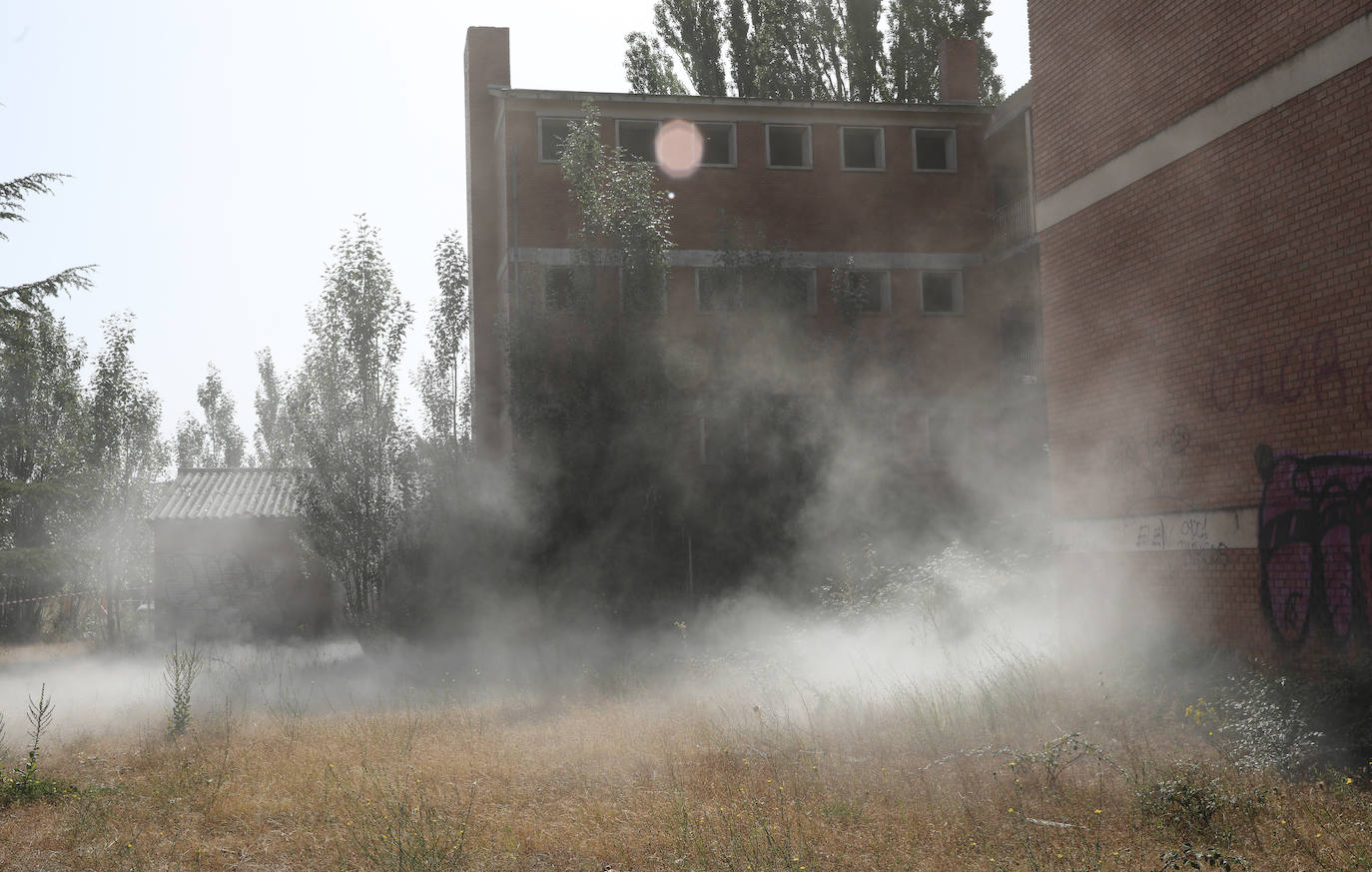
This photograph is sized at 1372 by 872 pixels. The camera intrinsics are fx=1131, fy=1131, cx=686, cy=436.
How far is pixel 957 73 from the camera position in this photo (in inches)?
1050

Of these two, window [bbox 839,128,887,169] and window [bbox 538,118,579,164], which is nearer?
window [bbox 538,118,579,164]

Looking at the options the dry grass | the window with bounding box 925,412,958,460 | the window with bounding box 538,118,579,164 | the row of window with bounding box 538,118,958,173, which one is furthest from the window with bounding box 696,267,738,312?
the dry grass

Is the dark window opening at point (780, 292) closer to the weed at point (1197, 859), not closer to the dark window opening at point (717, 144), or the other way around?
the dark window opening at point (717, 144)

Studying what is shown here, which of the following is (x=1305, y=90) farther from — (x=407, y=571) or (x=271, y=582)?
(x=271, y=582)

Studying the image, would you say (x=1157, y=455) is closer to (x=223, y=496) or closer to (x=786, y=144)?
(x=786, y=144)

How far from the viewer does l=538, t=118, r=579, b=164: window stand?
79.3 ft

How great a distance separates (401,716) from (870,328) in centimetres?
1495

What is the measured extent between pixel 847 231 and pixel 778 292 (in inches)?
124

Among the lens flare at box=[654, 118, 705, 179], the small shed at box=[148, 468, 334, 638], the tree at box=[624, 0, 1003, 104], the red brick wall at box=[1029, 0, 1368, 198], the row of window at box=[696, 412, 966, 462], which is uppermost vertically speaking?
the tree at box=[624, 0, 1003, 104]

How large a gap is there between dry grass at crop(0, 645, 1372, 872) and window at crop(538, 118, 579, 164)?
15.0 m

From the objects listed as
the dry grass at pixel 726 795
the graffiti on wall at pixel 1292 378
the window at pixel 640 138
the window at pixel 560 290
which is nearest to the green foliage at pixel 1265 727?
the dry grass at pixel 726 795

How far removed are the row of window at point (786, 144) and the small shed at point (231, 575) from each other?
11.4 metres

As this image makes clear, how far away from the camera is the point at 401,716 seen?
13.3 metres

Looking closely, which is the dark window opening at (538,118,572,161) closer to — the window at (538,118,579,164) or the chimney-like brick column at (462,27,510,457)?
the window at (538,118,579,164)
